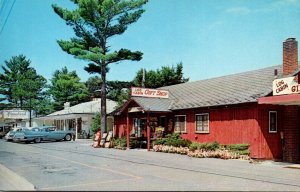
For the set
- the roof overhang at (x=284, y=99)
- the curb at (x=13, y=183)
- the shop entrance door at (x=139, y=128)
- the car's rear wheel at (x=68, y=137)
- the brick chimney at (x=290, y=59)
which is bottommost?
the car's rear wheel at (x=68, y=137)

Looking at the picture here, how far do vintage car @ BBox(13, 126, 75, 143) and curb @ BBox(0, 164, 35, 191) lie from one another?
82.9 feet

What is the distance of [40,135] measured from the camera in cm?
4144

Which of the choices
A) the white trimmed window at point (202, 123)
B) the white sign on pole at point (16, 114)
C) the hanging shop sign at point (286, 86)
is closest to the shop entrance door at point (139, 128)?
the white trimmed window at point (202, 123)

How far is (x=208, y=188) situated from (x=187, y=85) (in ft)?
72.7

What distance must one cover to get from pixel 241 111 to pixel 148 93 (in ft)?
29.0

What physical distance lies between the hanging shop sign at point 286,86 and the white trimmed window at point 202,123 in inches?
292

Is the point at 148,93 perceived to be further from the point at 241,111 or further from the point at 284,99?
the point at 284,99

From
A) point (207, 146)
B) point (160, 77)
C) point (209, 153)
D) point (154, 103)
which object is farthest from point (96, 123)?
point (209, 153)

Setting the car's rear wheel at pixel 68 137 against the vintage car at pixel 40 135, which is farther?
the car's rear wheel at pixel 68 137

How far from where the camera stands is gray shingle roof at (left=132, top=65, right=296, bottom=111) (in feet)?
74.5

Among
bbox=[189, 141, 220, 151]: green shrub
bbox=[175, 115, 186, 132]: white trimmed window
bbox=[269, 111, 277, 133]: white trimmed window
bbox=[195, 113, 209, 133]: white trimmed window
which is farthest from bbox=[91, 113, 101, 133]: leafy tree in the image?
bbox=[269, 111, 277, 133]: white trimmed window

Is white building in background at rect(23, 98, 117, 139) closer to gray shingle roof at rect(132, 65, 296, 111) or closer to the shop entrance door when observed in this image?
the shop entrance door

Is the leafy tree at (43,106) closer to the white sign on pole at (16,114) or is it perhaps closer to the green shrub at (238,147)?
the white sign on pole at (16,114)

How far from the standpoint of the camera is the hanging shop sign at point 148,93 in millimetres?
29281
